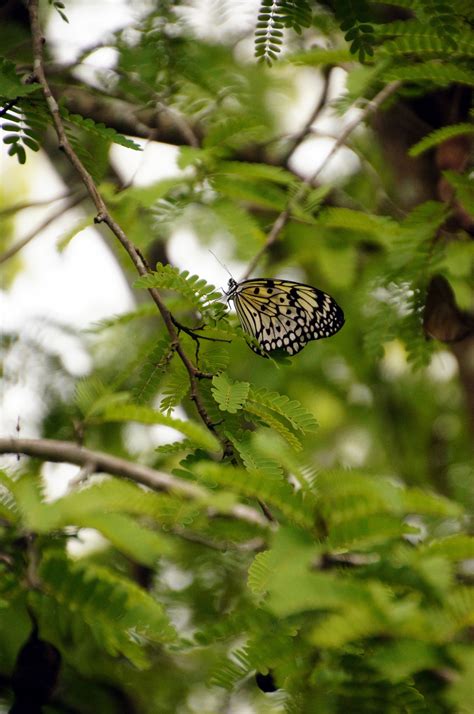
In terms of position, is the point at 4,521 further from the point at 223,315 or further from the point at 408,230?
the point at 408,230

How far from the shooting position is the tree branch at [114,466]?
1.19m

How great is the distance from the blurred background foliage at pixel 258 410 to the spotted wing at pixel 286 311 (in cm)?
15

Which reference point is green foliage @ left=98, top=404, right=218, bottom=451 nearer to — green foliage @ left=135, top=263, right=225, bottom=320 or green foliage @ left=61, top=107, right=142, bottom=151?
green foliage @ left=135, top=263, right=225, bottom=320

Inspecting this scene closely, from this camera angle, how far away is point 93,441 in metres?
3.00

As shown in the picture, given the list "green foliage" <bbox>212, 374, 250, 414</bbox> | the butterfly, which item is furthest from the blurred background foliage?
the butterfly

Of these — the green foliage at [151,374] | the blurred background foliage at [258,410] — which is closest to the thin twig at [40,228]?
the blurred background foliage at [258,410]

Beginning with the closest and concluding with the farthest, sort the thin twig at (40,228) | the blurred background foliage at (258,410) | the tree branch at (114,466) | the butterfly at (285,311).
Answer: the blurred background foliage at (258,410) < the tree branch at (114,466) < the butterfly at (285,311) < the thin twig at (40,228)

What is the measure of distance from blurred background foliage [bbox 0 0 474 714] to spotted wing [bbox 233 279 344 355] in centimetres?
15

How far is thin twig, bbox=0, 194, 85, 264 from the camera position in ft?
8.57

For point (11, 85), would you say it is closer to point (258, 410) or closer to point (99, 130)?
point (99, 130)

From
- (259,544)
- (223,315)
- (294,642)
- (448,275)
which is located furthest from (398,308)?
(294,642)

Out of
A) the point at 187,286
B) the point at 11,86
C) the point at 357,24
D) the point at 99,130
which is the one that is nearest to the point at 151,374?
the point at 187,286

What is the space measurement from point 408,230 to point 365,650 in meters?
1.49

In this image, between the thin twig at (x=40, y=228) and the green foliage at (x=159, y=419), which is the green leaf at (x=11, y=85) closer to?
the green foliage at (x=159, y=419)
